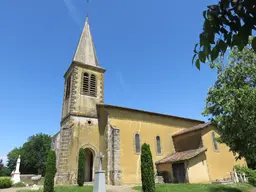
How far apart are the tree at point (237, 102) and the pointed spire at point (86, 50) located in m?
17.6

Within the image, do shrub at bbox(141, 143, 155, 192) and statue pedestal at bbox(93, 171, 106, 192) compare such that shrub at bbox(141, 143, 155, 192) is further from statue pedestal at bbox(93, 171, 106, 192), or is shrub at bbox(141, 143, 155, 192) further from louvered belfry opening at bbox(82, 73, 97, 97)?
louvered belfry opening at bbox(82, 73, 97, 97)

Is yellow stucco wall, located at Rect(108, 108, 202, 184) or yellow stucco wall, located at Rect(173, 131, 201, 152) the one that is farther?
yellow stucco wall, located at Rect(173, 131, 201, 152)

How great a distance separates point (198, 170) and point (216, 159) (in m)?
3.33

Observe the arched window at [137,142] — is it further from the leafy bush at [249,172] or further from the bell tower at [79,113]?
the leafy bush at [249,172]

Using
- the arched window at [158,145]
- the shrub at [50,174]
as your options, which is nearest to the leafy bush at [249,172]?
the arched window at [158,145]

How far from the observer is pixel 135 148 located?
72.4 ft

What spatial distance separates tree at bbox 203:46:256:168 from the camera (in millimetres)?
11055

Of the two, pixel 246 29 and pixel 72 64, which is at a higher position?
pixel 72 64

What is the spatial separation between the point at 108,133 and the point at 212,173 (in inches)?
461

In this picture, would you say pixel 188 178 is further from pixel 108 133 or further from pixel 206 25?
pixel 206 25

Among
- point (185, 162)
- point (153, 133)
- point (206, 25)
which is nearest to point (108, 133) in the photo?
point (153, 133)

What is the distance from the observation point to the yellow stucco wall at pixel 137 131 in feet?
68.4

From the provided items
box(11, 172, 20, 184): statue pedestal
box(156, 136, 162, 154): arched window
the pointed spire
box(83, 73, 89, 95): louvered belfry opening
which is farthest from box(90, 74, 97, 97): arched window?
box(11, 172, 20, 184): statue pedestal

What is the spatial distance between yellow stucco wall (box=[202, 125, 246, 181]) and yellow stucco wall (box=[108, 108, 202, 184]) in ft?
14.2
